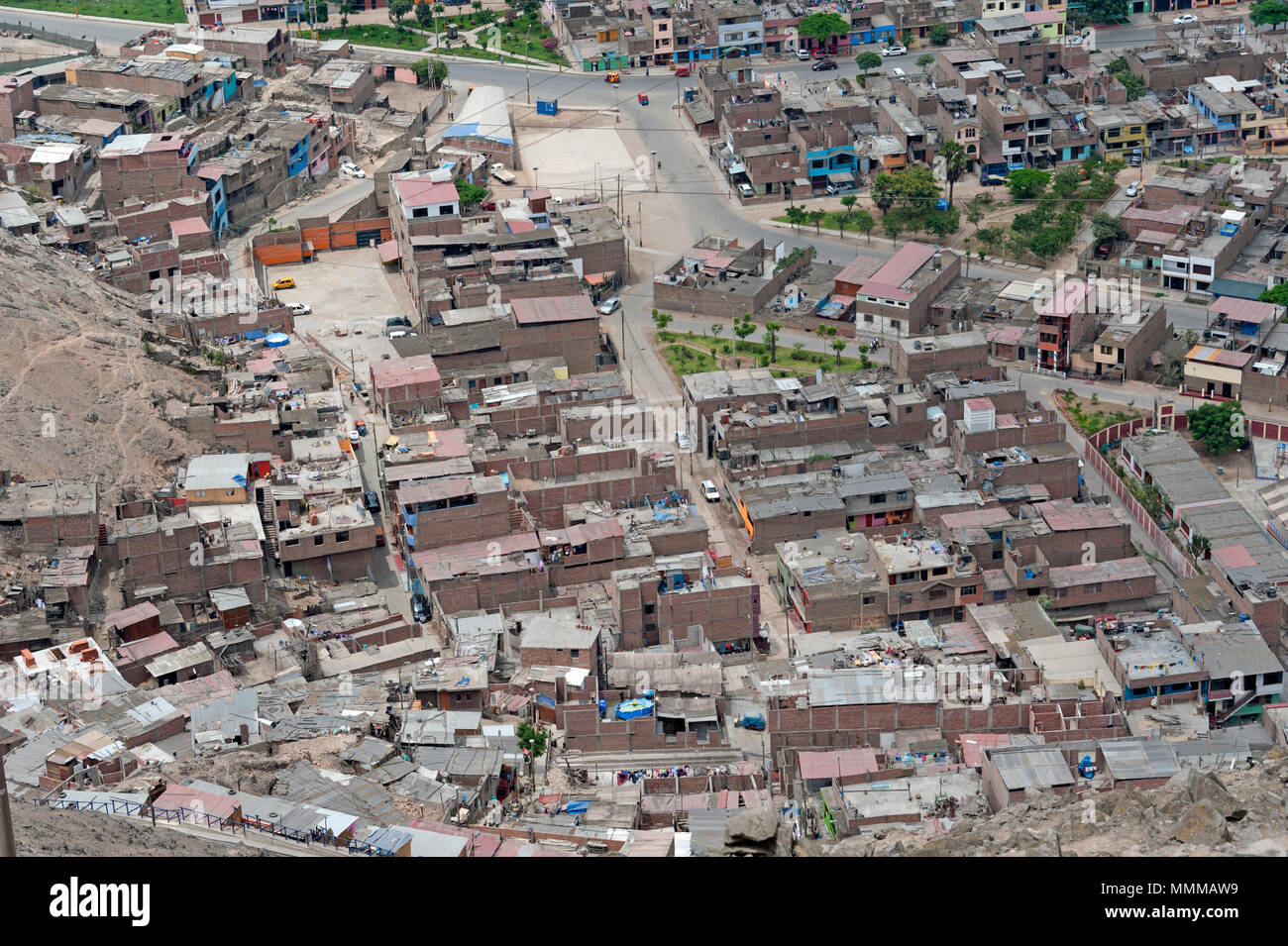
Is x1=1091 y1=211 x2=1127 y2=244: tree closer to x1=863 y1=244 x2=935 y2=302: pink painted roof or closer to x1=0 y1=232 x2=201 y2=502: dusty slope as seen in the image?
x1=863 y1=244 x2=935 y2=302: pink painted roof

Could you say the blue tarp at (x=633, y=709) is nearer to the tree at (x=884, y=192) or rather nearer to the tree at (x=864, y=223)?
the tree at (x=864, y=223)

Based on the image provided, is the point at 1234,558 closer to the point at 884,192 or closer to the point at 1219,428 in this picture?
the point at 1219,428

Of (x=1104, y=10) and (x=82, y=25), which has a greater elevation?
(x=82, y=25)

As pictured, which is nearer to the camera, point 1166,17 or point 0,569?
point 0,569

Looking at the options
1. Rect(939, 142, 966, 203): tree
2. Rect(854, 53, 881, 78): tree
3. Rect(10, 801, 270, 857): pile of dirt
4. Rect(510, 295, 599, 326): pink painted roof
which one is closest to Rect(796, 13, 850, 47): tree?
Rect(854, 53, 881, 78): tree

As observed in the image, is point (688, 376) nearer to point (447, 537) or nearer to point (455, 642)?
point (447, 537)

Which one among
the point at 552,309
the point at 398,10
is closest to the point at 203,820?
the point at 552,309
